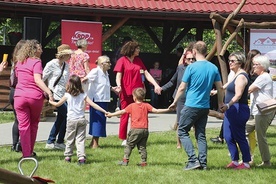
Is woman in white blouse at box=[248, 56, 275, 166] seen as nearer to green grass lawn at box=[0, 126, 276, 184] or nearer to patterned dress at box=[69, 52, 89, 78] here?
green grass lawn at box=[0, 126, 276, 184]

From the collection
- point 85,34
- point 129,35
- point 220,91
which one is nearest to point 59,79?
point 220,91

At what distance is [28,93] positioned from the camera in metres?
7.93

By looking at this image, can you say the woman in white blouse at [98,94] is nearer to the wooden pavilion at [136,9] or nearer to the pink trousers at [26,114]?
the pink trousers at [26,114]

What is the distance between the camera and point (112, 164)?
8023 millimetres

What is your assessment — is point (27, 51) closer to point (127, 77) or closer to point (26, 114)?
point (26, 114)

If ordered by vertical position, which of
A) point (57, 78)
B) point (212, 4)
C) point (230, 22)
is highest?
point (212, 4)

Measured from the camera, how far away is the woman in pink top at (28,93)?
7.91 meters

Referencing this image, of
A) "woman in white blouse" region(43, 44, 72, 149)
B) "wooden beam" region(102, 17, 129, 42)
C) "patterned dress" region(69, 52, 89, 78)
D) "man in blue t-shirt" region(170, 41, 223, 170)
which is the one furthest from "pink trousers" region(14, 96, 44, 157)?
"wooden beam" region(102, 17, 129, 42)

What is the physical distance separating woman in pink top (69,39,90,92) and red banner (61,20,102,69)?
5.72 meters

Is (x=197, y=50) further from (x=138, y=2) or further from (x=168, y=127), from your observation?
(x=138, y=2)

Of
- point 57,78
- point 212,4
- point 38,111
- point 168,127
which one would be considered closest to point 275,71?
point 168,127

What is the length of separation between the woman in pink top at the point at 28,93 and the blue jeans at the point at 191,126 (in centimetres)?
180

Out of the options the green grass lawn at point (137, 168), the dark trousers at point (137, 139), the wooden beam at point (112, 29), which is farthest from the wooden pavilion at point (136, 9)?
the dark trousers at point (137, 139)

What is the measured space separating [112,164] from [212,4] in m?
10.7
